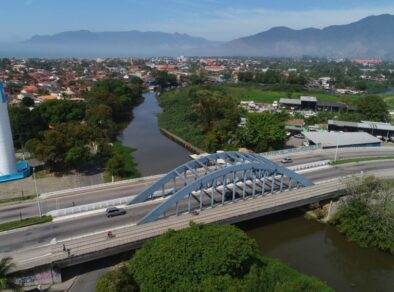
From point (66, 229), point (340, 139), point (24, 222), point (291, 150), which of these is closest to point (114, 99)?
point (291, 150)

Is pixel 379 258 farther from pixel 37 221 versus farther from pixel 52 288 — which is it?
pixel 37 221

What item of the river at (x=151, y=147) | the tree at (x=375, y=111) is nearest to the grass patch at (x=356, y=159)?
the river at (x=151, y=147)

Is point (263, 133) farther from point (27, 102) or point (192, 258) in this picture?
point (27, 102)

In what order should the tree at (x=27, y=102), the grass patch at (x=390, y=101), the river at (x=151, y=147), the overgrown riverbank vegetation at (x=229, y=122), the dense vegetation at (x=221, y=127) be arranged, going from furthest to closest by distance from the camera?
the grass patch at (x=390, y=101) < the tree at (x=27, y=102) < the overgrown riverbank vegetation at (x=229, y=122) < the dense vegetation at (x=221, y=127) < the river at (x=151, y=147)

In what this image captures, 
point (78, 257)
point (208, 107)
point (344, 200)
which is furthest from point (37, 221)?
point (208, 107)

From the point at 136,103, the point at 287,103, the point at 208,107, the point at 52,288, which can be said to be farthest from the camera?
the point at 136,103

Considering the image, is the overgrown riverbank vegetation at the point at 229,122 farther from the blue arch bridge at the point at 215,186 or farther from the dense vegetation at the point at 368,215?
the dense vegetation at the point at 368,215
